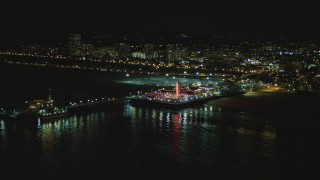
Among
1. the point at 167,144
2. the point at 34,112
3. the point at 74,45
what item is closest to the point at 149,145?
the point at 167,144

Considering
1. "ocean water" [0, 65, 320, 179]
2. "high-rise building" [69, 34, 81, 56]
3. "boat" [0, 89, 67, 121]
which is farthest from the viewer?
"high-rise building" [69, 34, 81, 56]

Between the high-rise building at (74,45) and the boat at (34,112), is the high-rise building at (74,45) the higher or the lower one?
Result: the higher one

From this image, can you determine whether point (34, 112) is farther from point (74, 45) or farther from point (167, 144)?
point (74, 45)

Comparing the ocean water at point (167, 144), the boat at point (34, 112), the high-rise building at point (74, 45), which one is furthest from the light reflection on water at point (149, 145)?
the high-rise building at point (74, 45)

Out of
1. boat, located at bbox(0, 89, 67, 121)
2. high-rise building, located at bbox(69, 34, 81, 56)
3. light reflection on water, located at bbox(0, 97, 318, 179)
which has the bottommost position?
light reflection on water, located at bbox(0, 97, 318, 179)

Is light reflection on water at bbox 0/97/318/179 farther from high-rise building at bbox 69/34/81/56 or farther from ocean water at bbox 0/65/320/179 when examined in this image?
high-rise building at bbox 69/34/81/56

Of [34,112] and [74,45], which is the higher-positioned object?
[74,45]

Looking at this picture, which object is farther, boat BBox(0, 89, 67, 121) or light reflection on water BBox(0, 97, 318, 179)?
boat BBox(0, 89, 67, 121)

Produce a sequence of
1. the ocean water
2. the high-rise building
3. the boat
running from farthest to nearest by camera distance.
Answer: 1. the high-rise building
2. the boat
3. the ocean water

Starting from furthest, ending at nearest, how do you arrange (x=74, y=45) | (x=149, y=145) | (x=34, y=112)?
1. (x=74, y=45)
2. (x=34, y=112)
3. (x=149, y=145)

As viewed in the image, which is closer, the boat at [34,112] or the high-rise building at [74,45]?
the boat at [34,112]

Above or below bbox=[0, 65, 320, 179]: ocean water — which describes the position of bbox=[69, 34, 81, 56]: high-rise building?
above

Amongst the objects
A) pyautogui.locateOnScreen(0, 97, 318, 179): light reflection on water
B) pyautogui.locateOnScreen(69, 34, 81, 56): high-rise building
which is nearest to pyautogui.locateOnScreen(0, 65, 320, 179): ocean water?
pyautogui.locateOnScreen(0, 97, 318, 179): light reflection on water

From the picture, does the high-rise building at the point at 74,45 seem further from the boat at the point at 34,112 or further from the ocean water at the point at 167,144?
the boat at the point at 34,112
